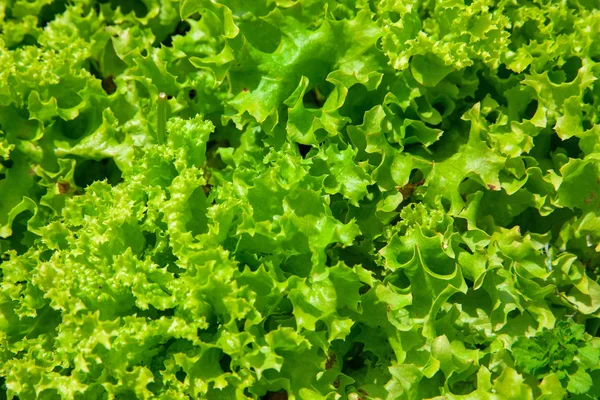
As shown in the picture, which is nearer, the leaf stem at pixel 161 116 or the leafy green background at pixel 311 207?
the leafy green background at pixel 311 207

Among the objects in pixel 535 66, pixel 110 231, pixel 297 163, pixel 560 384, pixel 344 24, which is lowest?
pixel 560 384

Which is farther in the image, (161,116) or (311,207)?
(161,116)

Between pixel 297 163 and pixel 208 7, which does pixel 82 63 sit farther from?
pixel 297 163

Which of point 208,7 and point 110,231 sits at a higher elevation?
point 208,7

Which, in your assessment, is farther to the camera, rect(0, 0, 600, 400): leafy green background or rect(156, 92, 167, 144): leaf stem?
rect(156, 92, 167, 144): leaf stem

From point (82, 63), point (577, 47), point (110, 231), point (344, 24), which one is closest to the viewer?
point (110, 231)

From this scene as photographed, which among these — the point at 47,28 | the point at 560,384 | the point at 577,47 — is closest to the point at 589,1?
the point at 577,47

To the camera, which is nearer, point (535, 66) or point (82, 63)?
point (535, 66)

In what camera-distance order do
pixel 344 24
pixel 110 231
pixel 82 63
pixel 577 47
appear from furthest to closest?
pixel 82 63, pixel 577 47, pixel 344 24, pixel 110 231
